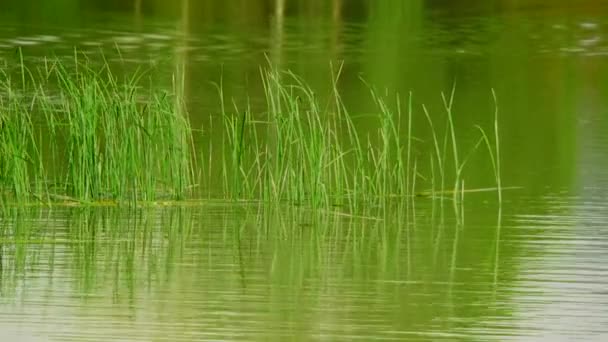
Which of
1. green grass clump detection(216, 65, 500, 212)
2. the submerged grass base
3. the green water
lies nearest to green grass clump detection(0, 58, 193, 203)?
the submerged grass base

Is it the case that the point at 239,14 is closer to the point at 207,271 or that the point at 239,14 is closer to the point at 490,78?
the point at 490,78

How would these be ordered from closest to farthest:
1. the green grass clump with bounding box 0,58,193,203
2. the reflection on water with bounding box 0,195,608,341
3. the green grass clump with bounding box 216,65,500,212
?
A: the reflection on water with bounding box 0,195,608,341, the green grass clump with bounding box 0,58,193,203, the green grass clump with bounding box 216,65,500,212

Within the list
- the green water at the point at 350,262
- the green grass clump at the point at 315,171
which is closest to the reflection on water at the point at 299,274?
the green water at the point at 350,262

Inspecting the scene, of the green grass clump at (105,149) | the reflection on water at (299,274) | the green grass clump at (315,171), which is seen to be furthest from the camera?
the green grass clump at (315,171)

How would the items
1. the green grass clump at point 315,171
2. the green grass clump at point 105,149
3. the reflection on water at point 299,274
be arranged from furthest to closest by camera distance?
the green grass clump at point 315,171 → the green grass clump at point 105,149 → the reflection on water at point 299,274

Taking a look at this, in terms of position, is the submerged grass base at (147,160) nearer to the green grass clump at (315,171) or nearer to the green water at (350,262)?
the green grass clump at (315,171)

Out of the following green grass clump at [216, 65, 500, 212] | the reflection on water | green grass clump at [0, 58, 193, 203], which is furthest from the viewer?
green grass clump at [216, 65, 500, 212]

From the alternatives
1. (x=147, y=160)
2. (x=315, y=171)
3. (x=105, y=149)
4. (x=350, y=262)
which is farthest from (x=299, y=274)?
(x=105, y=149)

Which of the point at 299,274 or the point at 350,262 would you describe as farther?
the point at 350,262

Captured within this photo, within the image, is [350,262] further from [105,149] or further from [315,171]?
[105,149]

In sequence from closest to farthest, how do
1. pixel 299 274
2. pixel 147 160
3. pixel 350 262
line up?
1. pixel 299 274
2. pixel 350 262
3. pixel 147 160

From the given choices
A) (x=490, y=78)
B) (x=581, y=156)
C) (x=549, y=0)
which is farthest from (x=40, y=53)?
(x=549, y=0)

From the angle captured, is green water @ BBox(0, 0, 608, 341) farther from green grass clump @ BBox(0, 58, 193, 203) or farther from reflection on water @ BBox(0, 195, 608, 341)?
green grass clump @ BBox(0, 58, 193, 203)

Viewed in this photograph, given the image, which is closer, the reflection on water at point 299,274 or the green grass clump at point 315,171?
the reflection on water at point 299,274
